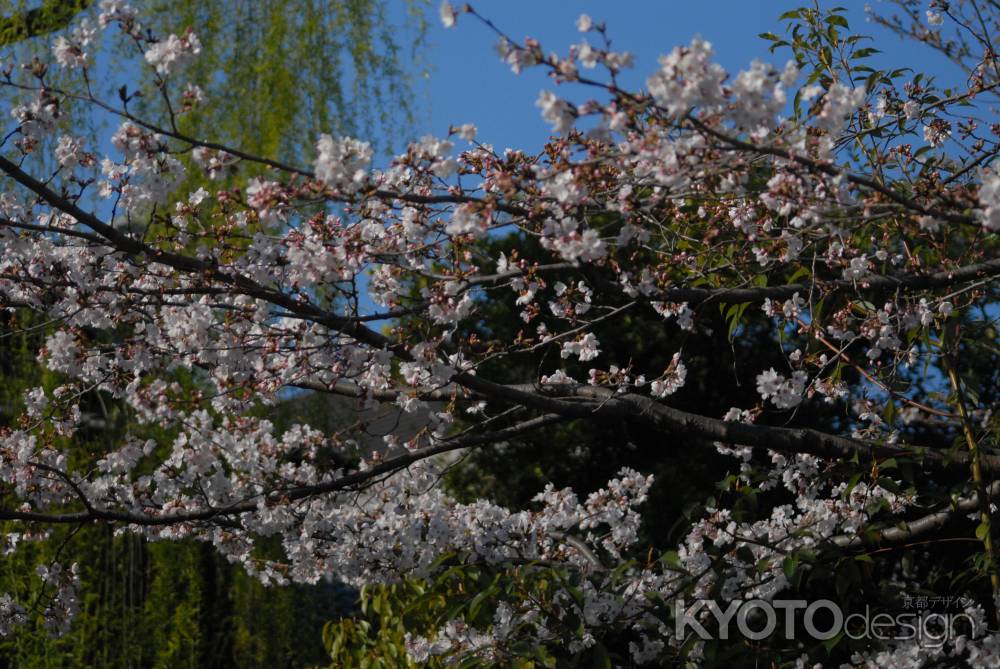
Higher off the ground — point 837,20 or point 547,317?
point 837,20

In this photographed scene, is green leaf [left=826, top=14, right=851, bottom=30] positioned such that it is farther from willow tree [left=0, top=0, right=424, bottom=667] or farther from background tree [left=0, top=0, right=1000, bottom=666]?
willow tree [left=0, top=0, right=424, bottom=667]

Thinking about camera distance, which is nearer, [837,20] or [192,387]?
[837,20]

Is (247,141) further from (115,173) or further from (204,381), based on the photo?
(115,173)

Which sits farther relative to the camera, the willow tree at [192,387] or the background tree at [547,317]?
the willow tree at [192,387]

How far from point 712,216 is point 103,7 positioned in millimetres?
1408

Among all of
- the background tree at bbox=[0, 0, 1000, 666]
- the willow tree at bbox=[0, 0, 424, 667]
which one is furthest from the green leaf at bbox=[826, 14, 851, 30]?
the willow tree at bbox=[0, 0, 424, 667]

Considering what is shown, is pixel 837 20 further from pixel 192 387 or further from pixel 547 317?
pixel 192 387

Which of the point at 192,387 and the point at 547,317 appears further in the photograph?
the point at 192,387

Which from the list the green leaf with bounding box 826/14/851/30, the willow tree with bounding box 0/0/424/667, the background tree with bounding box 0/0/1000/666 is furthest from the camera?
the willow tree with bounding box 0/0/424/667

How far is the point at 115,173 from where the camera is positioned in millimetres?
2328

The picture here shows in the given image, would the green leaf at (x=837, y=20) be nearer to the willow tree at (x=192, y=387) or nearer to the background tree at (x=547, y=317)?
the background tree at (x=547, y=317)

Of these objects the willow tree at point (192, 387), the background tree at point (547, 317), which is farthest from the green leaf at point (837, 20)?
the willow tree at point (192, 387)

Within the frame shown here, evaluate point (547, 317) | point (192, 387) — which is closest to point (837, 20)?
point (547, 317)

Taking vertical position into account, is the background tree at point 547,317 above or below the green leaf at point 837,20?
below
